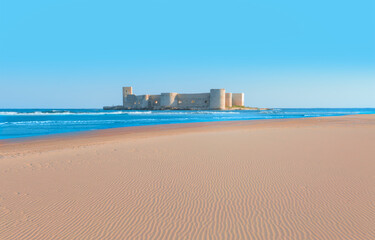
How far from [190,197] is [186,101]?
95225mm

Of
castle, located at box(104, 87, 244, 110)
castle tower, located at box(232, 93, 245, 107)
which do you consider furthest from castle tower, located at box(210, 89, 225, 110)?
castle tower, located at box(232, 93, 245, 107)

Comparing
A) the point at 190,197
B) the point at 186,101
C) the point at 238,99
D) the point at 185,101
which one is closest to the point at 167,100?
the point at 185,101

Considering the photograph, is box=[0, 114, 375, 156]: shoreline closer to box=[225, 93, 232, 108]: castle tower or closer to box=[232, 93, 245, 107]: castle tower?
box=[225, 93, 232, 108]: castle tower

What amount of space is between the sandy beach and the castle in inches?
3258

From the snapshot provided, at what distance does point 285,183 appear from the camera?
4484 millimetres

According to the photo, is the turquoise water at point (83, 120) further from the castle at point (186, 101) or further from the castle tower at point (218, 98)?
the castle at point (186, 101)

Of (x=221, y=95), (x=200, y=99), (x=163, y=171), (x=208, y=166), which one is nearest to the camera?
(x=163, y=171)

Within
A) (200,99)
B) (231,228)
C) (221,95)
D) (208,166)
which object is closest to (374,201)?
(231,228)

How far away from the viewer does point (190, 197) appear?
3.86 metres

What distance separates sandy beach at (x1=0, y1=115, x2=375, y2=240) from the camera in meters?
2.86

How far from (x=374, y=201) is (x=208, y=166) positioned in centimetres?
319

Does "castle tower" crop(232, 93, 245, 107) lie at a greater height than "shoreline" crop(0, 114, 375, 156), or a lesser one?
greater

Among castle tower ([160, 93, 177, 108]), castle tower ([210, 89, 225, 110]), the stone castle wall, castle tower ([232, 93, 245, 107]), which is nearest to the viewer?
castle tower ([210, 89, 225, 110])

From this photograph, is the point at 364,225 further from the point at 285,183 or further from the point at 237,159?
the point at 237,159
